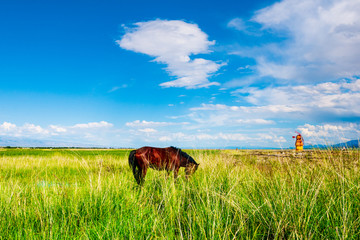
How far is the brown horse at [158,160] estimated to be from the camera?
272 inches

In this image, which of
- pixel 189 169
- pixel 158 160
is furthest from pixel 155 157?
pixel 189 169

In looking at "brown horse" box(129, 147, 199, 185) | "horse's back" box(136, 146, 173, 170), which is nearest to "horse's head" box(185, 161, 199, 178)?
"brown horse" box(129, 147, 199, 185)

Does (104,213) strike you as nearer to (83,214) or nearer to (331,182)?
(83,214)

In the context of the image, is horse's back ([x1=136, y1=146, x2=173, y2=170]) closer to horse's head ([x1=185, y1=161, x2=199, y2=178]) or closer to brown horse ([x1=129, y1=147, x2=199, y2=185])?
brown horse ([x1=129, y1=147, x2=199, y2=185])

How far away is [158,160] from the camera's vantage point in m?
7.05

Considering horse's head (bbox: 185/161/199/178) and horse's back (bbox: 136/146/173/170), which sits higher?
horse's back (bbox: 136/146/173/170)

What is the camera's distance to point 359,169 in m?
5.09

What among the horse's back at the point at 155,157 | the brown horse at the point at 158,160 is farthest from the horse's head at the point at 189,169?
the horse's back at the point at 155,157

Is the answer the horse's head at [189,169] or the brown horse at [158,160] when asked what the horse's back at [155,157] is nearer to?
the brown horse at [158,160]

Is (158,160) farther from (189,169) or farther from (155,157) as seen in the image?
(189,169)

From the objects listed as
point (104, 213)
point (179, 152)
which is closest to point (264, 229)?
point (104, 213)

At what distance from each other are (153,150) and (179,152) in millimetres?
859

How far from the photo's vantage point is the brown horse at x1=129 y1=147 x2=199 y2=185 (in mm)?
6906

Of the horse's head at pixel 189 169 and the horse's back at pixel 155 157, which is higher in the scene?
the horse's back at pixel 155 157
